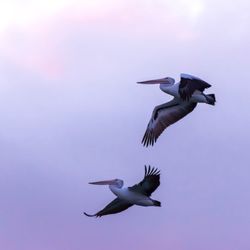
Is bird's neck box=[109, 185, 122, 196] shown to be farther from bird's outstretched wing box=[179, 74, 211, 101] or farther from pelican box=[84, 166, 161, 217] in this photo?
bird's outstretched wing box=[179, 74, 211, 101]

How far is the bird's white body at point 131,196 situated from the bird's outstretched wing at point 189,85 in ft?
11.6

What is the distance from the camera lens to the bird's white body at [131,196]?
3294 cm

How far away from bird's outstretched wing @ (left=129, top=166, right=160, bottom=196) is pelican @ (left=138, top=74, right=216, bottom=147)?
311 centimetres

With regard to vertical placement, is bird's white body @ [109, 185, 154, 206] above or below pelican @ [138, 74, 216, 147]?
below

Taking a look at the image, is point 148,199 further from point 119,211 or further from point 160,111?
point 160,111

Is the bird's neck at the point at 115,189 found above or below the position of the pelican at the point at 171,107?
below

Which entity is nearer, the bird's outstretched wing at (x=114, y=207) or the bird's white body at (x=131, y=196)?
the bird's white body at (x=131, y=196)

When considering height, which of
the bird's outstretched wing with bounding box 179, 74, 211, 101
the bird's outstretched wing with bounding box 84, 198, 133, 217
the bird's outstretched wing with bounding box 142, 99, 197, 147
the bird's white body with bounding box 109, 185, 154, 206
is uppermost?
the bird's outstretched wing with bounding box 179, 74, 211, 101

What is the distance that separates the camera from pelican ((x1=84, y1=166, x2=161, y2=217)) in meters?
31.9

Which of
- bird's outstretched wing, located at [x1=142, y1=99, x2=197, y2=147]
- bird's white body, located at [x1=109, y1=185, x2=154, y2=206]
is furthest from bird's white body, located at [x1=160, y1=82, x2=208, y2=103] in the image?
bird's white body, located at [x1=109, y1=185, x2=154, y2=206]

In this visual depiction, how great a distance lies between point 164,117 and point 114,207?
433 cm

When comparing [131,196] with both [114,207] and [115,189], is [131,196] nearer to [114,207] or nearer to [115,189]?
[115,189]

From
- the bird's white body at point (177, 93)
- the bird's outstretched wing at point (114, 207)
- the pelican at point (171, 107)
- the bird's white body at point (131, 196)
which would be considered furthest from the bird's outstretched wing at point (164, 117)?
the bird's white body at point (131, 196)

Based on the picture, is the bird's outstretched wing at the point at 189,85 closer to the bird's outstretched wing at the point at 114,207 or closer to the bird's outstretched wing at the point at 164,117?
the bird's outstretched wing at the point at 164,117
